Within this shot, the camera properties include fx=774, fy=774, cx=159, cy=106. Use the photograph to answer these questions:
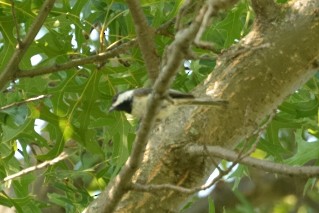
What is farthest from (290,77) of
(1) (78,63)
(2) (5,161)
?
(2) (5,161)

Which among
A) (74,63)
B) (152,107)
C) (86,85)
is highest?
(152,107)

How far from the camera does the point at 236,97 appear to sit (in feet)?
10.5

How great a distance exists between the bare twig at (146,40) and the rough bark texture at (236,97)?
10.9 inches

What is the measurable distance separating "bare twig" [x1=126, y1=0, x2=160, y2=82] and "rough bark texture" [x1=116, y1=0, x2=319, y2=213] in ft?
0.91

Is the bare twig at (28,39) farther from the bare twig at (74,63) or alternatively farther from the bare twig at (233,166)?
the bare twig at (233,166)

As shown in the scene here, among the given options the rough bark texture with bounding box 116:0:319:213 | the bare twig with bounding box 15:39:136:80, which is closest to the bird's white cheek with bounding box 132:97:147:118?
the rough bark texture with bounding box 116:0:319:213

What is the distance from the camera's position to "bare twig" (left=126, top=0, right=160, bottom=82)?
3.01m

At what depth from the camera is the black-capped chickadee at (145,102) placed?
296 centimetres

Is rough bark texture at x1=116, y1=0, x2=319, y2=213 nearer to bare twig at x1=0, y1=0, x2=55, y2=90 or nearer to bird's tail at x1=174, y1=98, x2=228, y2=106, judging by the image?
bird's tail at x1=174, y1=98, x2=228, y2=106

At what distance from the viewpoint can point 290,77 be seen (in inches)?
129

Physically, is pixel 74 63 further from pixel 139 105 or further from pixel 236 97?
pixel 236 97

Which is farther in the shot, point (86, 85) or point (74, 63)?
point (86, 85)

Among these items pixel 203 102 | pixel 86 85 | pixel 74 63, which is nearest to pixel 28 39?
pixel 74 63

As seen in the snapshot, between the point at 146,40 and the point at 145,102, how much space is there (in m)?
0.30
